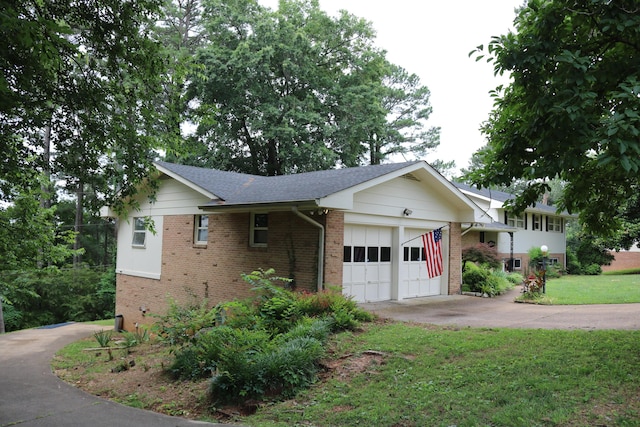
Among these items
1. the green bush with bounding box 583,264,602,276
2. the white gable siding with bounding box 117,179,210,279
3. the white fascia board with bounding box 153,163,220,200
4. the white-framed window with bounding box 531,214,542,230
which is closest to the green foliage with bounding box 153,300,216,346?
the white fascia board with bounding box 153,163,220,200

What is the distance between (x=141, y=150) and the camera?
7.60 meters

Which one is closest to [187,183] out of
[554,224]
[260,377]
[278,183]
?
[278,183]

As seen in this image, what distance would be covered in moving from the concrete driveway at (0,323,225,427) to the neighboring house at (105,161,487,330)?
4.35 metres

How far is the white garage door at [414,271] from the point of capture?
16.2 meters

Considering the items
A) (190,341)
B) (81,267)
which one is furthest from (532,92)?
(81,267)

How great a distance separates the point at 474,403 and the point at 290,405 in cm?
258

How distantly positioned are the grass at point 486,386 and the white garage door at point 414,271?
6928 millimetres

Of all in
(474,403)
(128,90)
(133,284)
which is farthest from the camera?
(133,284)

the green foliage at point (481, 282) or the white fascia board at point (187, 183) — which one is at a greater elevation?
the white fascia board at point (187, 183)

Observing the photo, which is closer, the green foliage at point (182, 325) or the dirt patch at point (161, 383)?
the dirt patch at point (161, 383)

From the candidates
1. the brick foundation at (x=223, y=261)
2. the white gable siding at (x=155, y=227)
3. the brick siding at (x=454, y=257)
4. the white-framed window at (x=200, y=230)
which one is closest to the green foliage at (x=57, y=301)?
the white gable siding at (x=155, y=227)

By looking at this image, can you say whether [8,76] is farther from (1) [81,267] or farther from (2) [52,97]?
(1) [81,267]

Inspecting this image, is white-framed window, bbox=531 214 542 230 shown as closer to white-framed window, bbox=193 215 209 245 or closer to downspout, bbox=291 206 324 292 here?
white-framed window, bbox=193 215 209 245

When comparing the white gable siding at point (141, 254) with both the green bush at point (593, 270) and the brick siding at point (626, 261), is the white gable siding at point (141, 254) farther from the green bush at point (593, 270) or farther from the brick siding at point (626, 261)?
the brick siding at point (626, 261)
